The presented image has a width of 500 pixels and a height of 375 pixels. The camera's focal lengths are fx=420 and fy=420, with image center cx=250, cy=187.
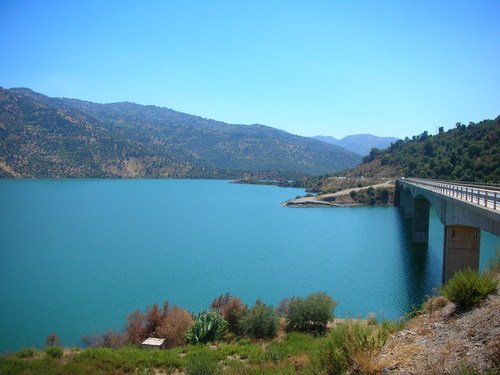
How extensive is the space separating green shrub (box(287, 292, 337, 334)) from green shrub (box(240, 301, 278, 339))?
36.7 inches

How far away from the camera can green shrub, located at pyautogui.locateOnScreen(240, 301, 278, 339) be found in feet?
57.7

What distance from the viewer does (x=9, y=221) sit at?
60.0 m

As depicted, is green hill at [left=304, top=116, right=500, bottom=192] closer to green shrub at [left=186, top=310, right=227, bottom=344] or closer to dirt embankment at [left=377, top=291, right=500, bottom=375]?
green shrub at [left=186, top=310, right=227, bottom=344]

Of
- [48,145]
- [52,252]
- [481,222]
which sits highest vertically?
[48,145]

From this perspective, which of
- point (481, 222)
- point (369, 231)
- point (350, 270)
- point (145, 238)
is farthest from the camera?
point (369, 231)

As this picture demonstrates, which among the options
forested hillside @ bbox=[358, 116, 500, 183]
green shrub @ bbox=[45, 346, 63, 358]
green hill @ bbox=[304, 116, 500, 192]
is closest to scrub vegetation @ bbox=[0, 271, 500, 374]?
green shrub @ bbox=[45, 346, 63, 358]

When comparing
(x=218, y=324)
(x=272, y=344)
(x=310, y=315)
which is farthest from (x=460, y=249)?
(x=218, y=324)

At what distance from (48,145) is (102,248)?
156 meters

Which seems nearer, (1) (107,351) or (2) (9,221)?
(1) (107,351)

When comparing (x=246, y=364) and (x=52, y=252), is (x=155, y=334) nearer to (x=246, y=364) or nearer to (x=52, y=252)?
(x=246, y=364)

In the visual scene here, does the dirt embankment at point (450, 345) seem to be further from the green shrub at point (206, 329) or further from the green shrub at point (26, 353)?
the green shrub at point (26, 353)

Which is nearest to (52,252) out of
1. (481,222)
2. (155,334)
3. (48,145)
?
(155,334)

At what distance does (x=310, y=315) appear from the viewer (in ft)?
59.8

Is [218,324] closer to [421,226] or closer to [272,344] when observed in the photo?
[272,344]
